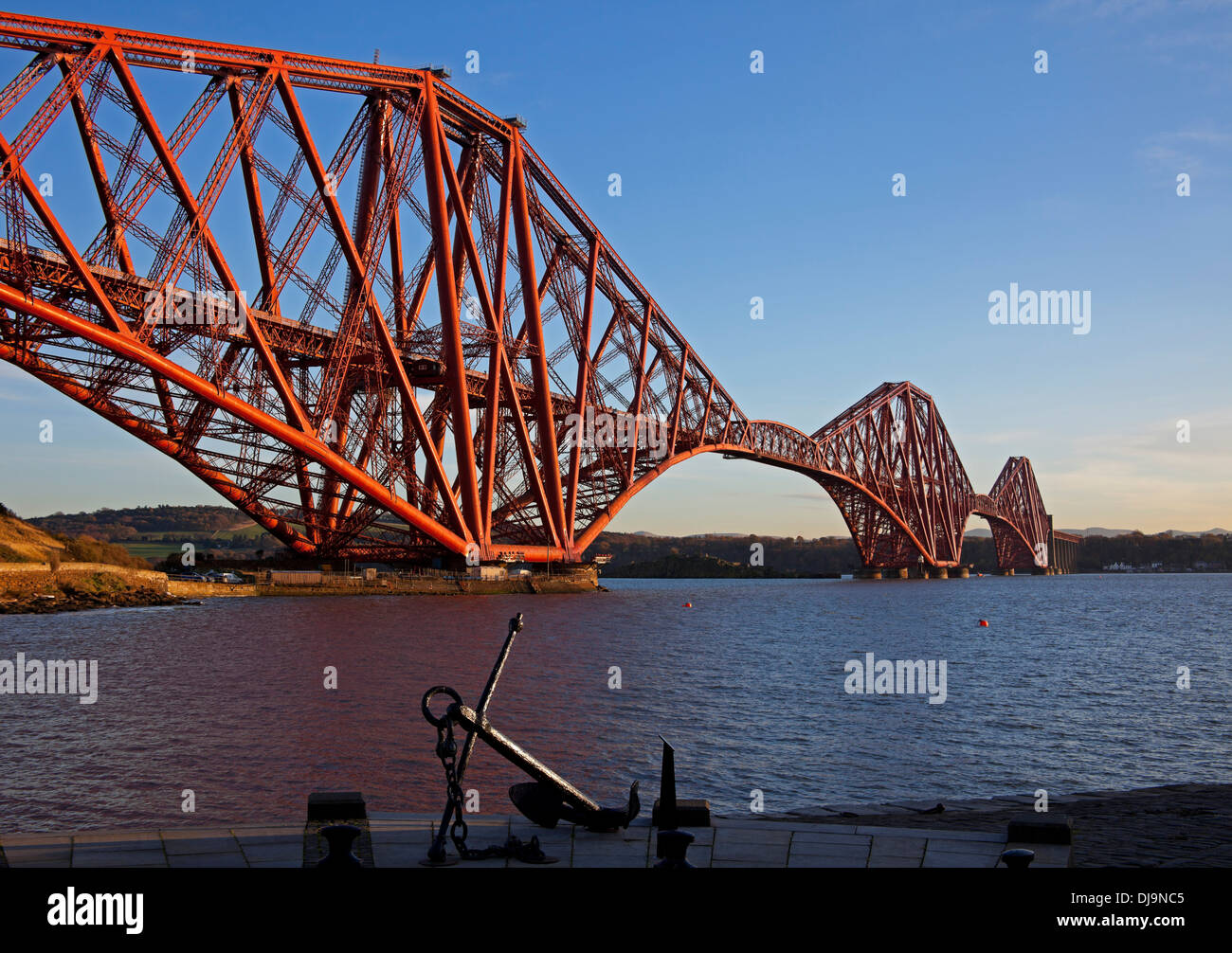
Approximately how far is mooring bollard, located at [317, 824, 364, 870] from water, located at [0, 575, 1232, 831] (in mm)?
5914

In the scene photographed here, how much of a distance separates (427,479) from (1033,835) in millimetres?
57313

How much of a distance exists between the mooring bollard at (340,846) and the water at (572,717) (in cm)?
591

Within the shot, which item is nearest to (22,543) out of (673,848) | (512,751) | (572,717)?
(572,717)

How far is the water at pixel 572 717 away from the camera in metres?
15.1

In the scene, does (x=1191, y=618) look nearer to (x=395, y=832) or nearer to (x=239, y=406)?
(x=239, y=406)

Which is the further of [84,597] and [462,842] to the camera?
[84,597]

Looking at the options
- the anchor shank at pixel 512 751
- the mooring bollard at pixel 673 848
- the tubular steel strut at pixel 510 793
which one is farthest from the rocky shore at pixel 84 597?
the mooring bollard at pixel 673 848

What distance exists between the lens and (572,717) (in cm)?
2144

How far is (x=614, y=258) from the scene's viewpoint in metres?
82.1

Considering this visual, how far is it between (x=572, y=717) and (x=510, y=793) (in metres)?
12.3

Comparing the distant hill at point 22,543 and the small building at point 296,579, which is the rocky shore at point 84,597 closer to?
the distant hill at point 22,543

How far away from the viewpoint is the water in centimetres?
1513

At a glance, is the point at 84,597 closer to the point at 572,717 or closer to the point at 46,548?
the point at 46,548
